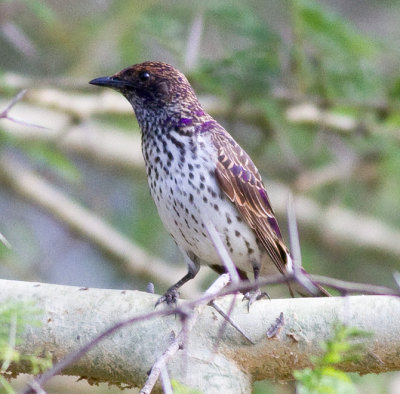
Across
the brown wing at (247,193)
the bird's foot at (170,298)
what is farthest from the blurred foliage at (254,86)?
the bird's foot at (170,298)

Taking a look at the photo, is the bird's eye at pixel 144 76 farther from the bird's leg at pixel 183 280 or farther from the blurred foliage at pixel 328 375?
the blurred foliage at pixel 328 375

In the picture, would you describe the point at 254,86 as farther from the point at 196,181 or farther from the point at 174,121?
the point at 196,181

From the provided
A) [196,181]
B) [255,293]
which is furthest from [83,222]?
[255,293]

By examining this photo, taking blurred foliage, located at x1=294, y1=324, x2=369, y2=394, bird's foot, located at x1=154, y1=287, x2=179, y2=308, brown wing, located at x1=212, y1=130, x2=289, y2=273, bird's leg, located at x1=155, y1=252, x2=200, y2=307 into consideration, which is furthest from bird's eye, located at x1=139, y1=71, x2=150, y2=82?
blurred foliage, located at x1=294, y1=324, x2=369, y2=394

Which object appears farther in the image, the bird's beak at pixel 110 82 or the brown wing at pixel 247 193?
the bird's beak at pixel 110 82

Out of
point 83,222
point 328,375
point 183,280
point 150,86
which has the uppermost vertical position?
point 150,86

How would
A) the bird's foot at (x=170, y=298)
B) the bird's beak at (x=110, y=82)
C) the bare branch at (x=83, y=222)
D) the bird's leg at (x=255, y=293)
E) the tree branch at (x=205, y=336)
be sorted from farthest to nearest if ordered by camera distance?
the bare branch at (x=83, y=222) < the bird's beak at (x=110, y=82) < the bird's foot at (x=170, y=298) < the bird's leg at (x=255, y=293) < the tree branch at (x=205, y=336)

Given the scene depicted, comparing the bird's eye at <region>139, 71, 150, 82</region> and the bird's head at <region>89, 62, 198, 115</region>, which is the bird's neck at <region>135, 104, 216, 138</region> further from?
the bird's eye at <region>139, 71, 150, 82</region>
